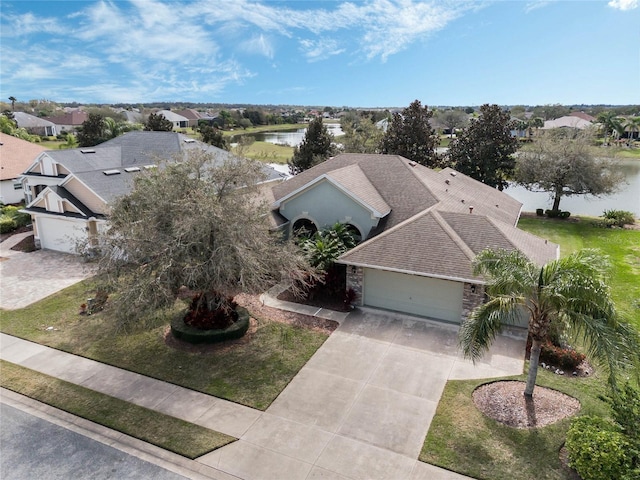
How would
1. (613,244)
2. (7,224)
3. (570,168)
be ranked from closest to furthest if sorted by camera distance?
(613,244)
(7,224)
(570,168)

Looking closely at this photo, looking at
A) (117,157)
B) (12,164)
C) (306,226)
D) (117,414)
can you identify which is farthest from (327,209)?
(12,164)

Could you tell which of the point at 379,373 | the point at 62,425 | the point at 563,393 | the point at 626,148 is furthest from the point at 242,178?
the point at 626,148

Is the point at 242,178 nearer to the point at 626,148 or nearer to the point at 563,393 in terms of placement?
the point at 563,393

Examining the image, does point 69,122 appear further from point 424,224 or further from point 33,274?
point 424,224

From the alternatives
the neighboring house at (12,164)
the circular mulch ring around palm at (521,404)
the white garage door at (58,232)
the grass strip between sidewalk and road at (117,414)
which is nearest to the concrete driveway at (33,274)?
the white garage door at (58,232)

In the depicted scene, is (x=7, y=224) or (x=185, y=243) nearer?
(x=185, y=243)

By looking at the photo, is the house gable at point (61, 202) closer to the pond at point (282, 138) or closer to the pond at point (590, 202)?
the pond at point (590, 202)

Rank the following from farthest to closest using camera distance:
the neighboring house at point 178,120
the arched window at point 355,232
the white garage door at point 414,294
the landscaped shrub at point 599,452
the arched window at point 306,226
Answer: the neighboring house at point 178,120
the arched window at point 306,226
the arched window at point 355,232
the white garage door at point 414,294
the landscaped shrub at point 599,452
